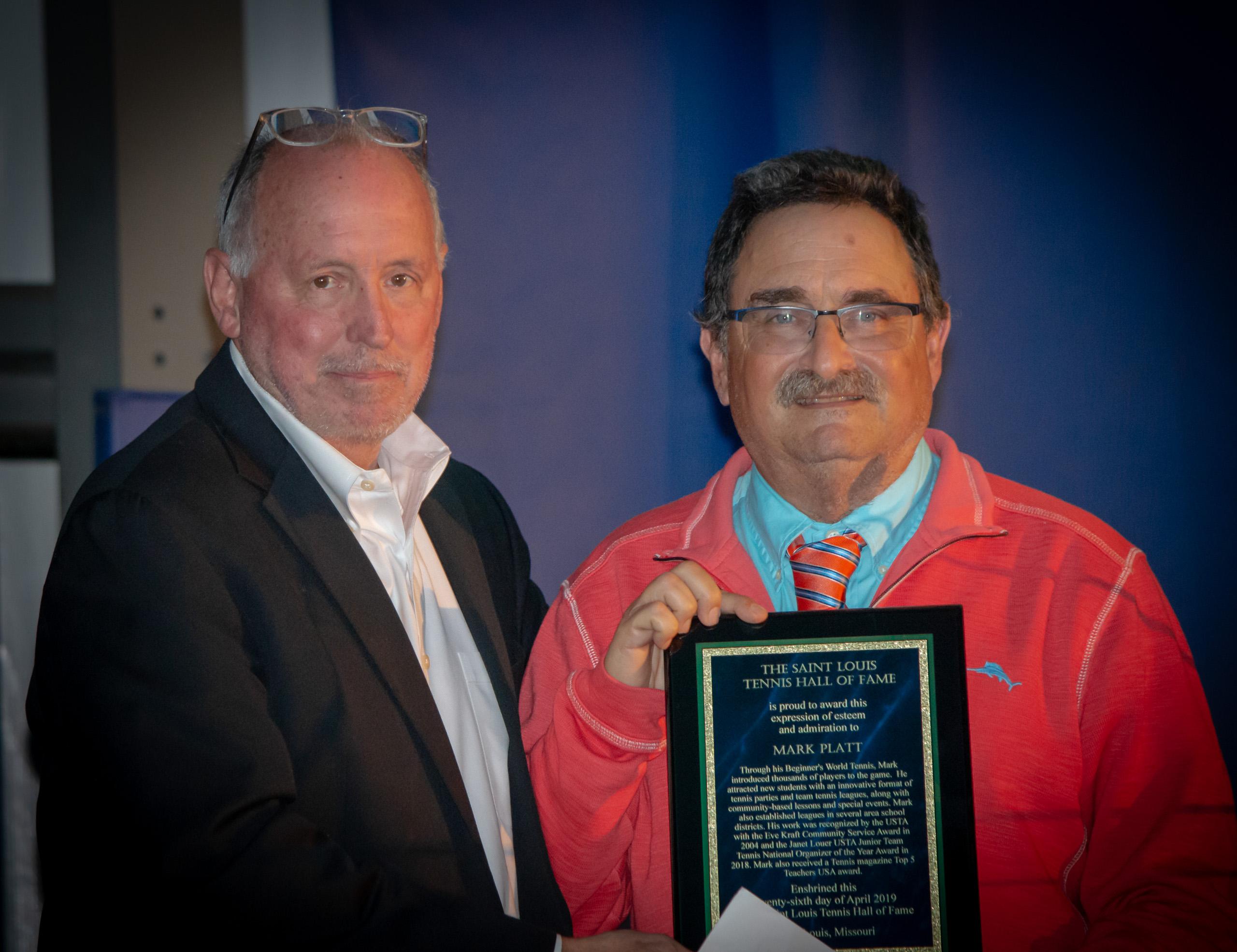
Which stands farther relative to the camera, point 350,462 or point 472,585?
point 472,585

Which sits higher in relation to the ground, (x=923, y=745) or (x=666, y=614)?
(x=666, y=614)

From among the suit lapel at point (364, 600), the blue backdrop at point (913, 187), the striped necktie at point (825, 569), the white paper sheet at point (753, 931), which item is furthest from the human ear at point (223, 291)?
→ the white paper sheet at point (753, 931)

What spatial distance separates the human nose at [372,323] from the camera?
2.19 m

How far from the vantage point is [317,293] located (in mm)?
2211

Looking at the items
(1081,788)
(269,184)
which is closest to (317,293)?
(269,184)

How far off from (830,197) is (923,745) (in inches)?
46.3

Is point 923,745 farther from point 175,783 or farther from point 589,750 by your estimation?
point 175,783

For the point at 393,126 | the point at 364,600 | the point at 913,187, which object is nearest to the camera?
the point at 364,600

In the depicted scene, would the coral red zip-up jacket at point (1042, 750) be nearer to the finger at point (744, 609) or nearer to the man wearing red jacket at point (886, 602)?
the man wearing red jacket at point (886, 602)

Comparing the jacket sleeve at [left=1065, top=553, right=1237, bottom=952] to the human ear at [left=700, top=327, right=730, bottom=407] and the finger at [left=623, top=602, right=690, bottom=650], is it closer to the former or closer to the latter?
the finger at [left=623, top=602, right=690, bottom=650]

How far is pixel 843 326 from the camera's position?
2240 millimetres

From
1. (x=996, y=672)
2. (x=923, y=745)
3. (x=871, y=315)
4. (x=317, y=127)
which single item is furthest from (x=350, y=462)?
(x=996, y=672)

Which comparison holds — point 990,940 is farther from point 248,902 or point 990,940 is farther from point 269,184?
point 269,184

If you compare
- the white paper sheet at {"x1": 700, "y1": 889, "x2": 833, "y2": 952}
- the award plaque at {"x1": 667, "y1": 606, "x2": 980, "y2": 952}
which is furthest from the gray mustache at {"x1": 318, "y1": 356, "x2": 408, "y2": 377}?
the white paper sheet at {"x1": 700, "y1": 889, "x2": 833, "y2": 952}
